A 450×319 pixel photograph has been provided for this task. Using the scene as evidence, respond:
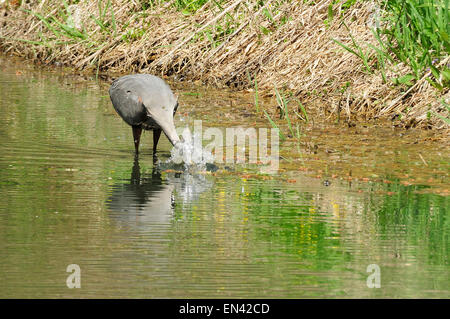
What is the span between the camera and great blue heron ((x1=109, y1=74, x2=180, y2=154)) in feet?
28.6

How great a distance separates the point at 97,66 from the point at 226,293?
10.1 m

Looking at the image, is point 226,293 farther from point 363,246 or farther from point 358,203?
point 358,203

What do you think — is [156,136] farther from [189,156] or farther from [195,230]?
[195,230]

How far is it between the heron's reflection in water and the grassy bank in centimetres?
212

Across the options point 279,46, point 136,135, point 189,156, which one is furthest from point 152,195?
point 279,46

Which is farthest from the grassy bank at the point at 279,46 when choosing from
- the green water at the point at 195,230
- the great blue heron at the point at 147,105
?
the green water at the point at 195,230

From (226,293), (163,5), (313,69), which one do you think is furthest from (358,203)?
(163,5)

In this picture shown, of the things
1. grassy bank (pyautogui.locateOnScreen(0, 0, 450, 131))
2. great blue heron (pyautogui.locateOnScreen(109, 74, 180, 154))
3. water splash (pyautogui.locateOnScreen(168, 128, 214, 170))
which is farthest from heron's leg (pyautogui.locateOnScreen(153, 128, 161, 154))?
grassy bank (pyautogui.locateOnScreen(0, 0, 450, 131))

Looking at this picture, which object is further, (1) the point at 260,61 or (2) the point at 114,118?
(1) the point at 260,61

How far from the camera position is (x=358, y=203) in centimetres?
721

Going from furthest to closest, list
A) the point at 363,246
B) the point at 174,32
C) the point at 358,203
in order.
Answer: the point at 174,32 < the point at 358,203 < the point at 363,246

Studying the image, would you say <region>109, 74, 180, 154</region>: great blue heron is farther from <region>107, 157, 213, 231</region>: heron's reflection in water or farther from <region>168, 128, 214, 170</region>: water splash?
<region>107, 157, 213, 231</region>: heron's reflection in water

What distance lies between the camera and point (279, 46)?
1304 centimetres

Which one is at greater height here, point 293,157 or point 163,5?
point 163,5
